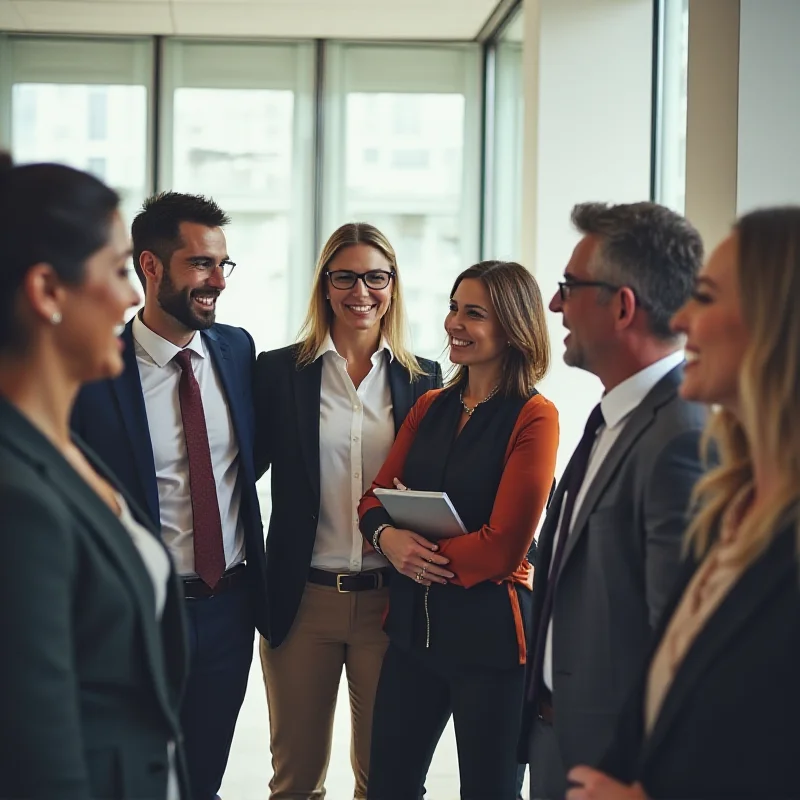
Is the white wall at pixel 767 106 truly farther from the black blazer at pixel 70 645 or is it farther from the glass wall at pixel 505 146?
the glass wall at pixel 505 146

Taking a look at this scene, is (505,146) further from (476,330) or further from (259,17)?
(476,330)

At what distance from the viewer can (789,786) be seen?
1.21m

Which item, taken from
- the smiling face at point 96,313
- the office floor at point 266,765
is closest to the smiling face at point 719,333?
the smiling face at point 96,313

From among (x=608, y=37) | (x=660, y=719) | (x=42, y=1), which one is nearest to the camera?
Result: (x=660, y=719)

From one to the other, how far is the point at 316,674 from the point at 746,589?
178 cm

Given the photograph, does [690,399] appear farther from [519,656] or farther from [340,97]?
[340,97]

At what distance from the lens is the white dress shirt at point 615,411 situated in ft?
6.25

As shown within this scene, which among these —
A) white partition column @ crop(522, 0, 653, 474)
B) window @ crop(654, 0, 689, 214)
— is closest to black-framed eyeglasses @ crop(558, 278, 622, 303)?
window @ crop(654, 0, 689, 214)

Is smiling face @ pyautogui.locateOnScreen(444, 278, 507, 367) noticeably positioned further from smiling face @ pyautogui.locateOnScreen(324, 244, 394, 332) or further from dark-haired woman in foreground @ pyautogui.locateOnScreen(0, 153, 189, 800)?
dark-haired woman in foreground @ pyautogui.locateOnScreen(0, 153, 189, 800)

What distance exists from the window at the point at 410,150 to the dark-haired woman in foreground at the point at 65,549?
561cm

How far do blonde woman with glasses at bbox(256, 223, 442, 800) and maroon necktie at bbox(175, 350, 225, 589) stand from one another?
0.72ft

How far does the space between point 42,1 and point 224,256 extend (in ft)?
13.6

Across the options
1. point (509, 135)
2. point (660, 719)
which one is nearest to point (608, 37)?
point (509, 135)

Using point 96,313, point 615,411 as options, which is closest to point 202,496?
point 615,411
